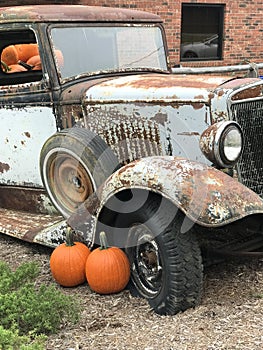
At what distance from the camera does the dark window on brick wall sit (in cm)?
1239

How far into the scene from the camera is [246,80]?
145 inches

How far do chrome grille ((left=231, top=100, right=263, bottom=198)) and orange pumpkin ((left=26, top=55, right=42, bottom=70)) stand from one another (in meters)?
1.85

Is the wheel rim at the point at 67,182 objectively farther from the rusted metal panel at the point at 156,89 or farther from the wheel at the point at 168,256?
the wheel at the point at 168,256

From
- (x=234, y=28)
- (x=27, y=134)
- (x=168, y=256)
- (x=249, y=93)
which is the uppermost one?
(x=249, y=93)

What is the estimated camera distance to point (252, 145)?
12.1 feet

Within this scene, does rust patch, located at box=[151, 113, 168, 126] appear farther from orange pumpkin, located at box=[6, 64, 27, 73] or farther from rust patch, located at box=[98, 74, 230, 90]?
orange pumpkin, located at box=[6, 64, 27, 73]

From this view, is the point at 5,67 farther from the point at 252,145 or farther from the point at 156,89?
the point at 252,145

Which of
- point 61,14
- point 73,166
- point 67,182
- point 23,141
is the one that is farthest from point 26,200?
point 61,14

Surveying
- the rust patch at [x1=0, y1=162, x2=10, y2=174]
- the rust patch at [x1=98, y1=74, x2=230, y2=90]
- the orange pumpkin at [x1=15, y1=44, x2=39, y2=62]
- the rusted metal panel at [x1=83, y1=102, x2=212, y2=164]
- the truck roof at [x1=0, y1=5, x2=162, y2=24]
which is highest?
the truck roof at [x1=0, y1=5, x2=162, y2=24]

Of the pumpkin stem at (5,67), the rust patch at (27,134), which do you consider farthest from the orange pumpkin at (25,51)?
the rust patch at (27,134)

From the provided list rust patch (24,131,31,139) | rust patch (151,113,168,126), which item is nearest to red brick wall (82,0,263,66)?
rust patch (24,131,31,139)

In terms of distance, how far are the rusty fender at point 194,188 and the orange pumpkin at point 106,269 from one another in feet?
1.38

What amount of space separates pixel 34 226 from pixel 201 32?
9472 millimetres

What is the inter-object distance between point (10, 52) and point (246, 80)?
2.42m
